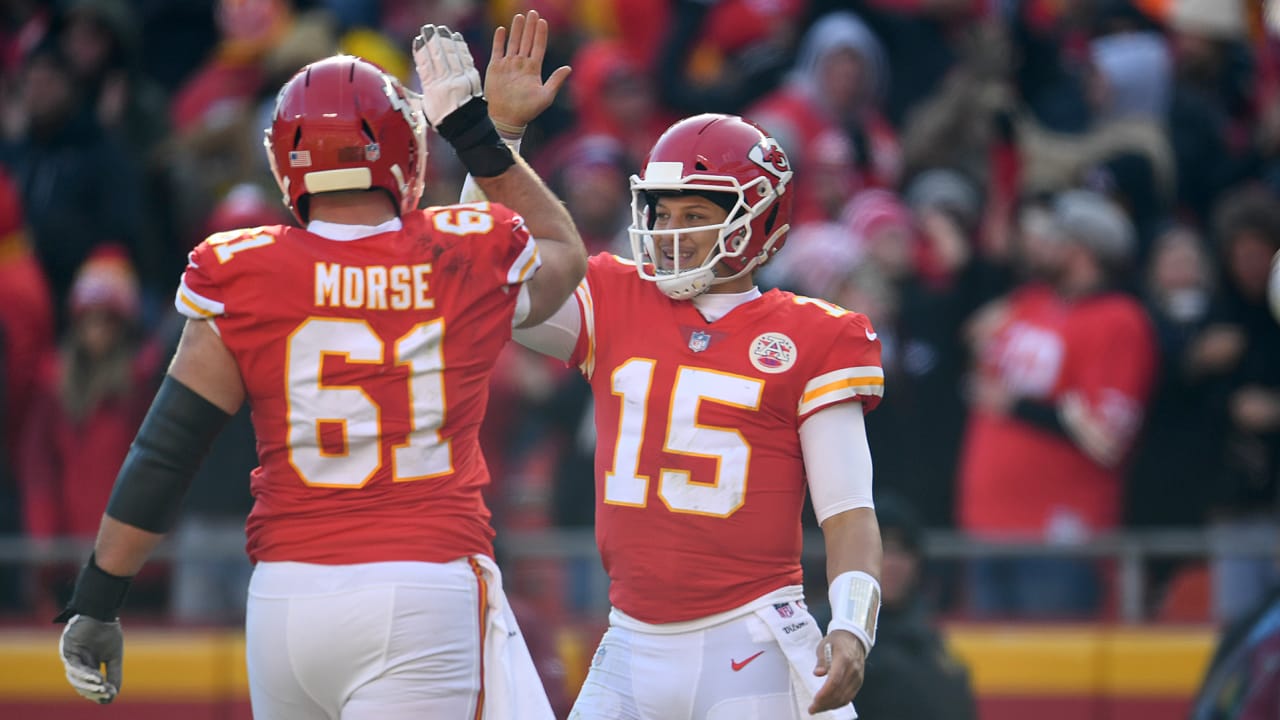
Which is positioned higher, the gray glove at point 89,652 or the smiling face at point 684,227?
the smiling face at point 684,227

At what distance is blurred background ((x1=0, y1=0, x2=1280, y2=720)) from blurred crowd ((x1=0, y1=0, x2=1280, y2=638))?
0.06 ft

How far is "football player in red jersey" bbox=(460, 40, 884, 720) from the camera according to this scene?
430 cm

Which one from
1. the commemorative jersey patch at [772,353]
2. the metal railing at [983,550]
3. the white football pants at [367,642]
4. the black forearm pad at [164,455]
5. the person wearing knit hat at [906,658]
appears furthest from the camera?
the metal railing at [983,550]

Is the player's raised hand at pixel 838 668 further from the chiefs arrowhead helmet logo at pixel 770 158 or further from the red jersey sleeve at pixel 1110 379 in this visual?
the red jersey sleeve at pixel 1110 379

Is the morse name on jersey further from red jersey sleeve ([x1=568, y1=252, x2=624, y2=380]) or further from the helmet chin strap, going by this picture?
the helmet chin strap

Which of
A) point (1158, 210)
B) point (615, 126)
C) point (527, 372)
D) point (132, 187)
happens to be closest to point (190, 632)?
point (527, 372)

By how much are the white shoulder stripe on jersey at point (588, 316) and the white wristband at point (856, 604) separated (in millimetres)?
828

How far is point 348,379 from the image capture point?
3.91 m

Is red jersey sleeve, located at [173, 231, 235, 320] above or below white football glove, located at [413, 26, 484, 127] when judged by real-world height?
below

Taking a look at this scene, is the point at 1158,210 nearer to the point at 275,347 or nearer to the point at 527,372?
the point at 527,372

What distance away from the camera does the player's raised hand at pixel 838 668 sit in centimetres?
402

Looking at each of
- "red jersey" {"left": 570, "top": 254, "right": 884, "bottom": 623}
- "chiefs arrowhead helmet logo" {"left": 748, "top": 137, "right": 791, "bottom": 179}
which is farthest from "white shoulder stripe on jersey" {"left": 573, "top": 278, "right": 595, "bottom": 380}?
"chiefs arrowhead helmet logo" {"left": 748, "top": 137, "right": 791, "bottom": 179}

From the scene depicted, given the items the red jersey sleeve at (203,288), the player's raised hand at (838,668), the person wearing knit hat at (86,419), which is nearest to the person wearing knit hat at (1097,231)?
the player's raised hand at (838,668)

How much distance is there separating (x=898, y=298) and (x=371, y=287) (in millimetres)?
4456
